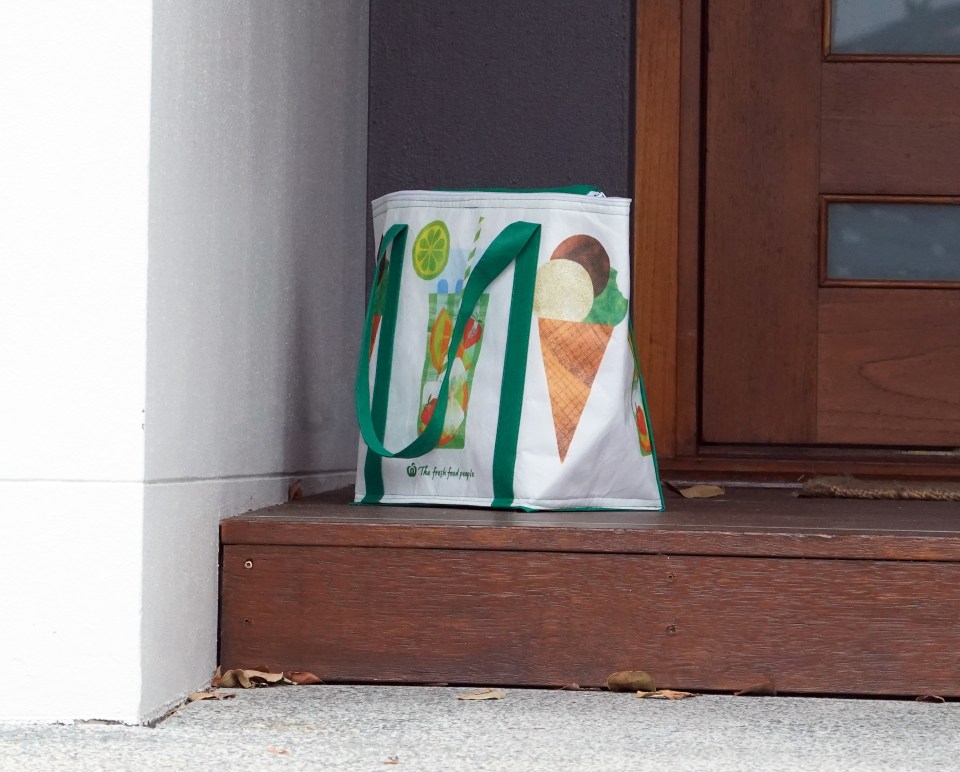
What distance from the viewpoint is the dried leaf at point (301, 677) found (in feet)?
3.66

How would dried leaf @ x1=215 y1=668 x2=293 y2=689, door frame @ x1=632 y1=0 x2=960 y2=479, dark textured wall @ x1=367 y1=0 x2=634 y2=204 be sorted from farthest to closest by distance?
door frame @ x1=632 y1=0 x2=960 y2=479
dark textured wall @ x1=367 y1=0 x2=634 y2=204
dried leaf @ x1=215 y1=668 x2=293 y2=689

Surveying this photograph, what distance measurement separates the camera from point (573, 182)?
1.86 metres

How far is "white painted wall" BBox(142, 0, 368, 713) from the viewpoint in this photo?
99 cm

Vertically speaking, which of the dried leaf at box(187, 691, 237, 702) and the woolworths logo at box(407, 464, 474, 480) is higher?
the woolworths logo at box(407, 464, 474, 480)

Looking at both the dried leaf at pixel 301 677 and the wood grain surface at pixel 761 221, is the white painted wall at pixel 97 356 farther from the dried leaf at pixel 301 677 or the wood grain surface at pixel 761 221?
the wood grain surface at pixel 761 221

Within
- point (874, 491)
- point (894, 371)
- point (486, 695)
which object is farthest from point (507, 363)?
point (894, 371)

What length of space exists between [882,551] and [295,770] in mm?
545

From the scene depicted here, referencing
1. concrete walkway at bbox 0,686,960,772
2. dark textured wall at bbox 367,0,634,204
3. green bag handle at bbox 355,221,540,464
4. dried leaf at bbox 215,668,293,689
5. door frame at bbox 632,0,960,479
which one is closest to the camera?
concrete walkway at bbox 0,686,960,772

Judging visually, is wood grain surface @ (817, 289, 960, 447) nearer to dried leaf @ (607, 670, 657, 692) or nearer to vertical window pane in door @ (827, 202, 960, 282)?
vertical window pane in door @ (827, 202, 960, 282)

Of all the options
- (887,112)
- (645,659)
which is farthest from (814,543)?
(887,112)

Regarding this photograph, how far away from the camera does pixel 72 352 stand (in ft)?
3.14

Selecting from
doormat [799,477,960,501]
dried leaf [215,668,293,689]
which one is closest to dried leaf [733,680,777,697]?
A: dried leaf [215,668,293,689]

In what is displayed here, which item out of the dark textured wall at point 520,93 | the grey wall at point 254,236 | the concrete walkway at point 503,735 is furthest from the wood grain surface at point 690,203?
the concrete walkway at point 503,735

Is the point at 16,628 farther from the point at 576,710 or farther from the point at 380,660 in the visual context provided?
the point at 576,710
